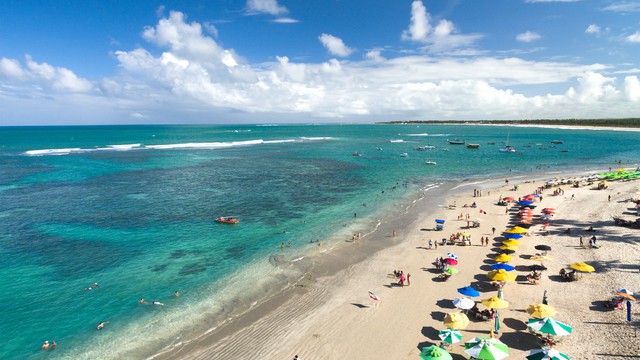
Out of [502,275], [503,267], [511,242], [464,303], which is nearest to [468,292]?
[464,303]

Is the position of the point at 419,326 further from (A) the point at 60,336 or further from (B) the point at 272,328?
(A) the point at 60,336

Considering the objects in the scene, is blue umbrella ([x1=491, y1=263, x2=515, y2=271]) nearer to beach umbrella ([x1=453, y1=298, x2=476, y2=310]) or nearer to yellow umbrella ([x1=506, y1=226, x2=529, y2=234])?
beach umbrella ([x1=453, y1=298, x2=476, y2=310])

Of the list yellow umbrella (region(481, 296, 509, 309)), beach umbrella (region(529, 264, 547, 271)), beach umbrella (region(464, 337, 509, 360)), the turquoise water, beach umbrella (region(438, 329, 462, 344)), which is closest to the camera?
beach umbrella (region(464, 337, 509, 360))

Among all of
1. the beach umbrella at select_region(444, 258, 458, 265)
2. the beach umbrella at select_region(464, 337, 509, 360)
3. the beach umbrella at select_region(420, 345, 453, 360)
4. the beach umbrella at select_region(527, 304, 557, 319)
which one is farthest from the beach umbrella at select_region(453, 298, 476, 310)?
the beach umbrella at select_region(444, 258, 458, 265)

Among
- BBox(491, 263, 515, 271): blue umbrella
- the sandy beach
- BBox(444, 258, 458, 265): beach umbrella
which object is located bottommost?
the sandy beach

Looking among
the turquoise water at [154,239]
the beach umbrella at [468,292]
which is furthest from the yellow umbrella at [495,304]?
the turquoise water at [154,239]

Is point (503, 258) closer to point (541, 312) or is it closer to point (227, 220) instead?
point (541, 312)

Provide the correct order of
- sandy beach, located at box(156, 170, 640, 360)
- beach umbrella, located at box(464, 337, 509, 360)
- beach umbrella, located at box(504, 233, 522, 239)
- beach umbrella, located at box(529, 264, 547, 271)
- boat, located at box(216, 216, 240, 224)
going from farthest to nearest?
boat, located at box(216, 216, 240, 224) < beach umbrella, located at box(504, 233, 522, 239) < beach umbrella, located at box(529, 264, 547, 271) < sandy beach, located at box(156, 170, 640, 360) < beach umbrella, located at box(464, 337, 509, 360)

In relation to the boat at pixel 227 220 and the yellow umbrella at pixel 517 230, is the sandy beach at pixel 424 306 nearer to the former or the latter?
the yellow umbrella at pixel 517 230
